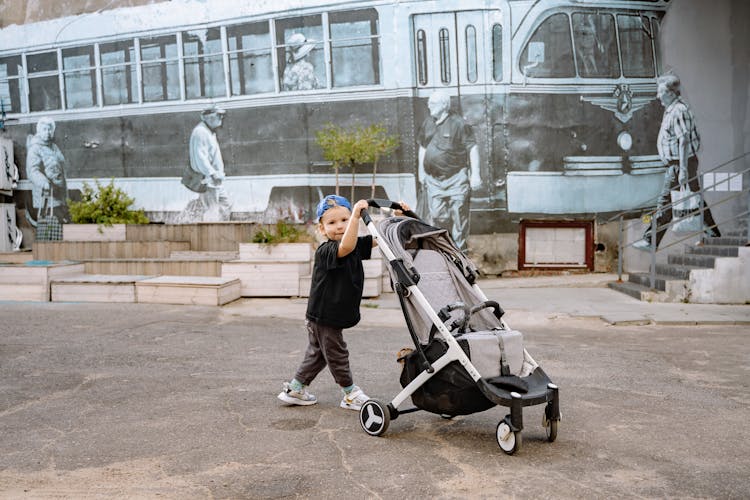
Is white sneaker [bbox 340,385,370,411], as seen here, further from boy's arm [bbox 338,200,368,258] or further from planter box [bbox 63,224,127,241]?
planter box [bbox 63,224,127,241]

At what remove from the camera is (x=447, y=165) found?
12250mm

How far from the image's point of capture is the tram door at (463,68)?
476 inches

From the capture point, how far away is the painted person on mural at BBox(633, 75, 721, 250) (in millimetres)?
12289

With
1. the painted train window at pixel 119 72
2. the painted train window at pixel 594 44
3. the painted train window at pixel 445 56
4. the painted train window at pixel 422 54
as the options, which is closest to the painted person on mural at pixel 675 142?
the painted train window at pixel 594 44

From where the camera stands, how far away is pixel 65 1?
13727 millimetres

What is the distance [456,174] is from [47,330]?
7.74 metres

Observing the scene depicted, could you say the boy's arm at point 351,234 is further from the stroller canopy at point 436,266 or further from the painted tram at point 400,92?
the painted tram at point 400,92

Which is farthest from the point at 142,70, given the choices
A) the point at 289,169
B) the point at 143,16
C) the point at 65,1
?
the point at 289,169

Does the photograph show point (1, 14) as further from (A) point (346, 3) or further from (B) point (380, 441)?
(B) point (380, 441)

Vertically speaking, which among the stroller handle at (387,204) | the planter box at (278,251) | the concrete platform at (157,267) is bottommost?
the concrete platform at (157,267)

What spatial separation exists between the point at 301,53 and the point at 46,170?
260 inches

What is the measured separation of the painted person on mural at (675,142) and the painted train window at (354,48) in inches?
226

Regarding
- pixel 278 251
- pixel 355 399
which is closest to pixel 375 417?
pixel 355 399

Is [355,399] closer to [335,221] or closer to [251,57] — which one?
[335,221]
